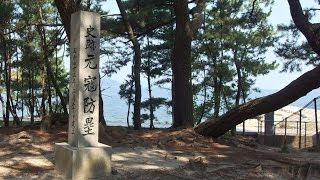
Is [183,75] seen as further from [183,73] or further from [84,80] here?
[84,80]

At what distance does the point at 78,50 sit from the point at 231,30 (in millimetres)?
18028

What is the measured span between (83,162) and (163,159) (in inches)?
72.9

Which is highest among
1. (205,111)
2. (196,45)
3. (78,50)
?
(196,45)

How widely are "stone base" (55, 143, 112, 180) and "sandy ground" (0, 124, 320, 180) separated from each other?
0.16 m

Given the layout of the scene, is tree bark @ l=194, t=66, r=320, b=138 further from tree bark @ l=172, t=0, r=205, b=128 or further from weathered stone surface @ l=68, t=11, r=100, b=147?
weathered stone surface @ l=68, t=11, r=100, b=147

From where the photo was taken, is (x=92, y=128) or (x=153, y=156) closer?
(x=92, y=128)

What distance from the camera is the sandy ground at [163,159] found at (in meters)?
6.29

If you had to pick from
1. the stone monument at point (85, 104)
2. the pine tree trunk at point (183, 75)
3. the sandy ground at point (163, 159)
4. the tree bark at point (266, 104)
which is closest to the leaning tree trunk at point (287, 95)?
the tree bark at point (266, 104)

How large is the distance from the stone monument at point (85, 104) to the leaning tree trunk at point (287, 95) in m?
3.70

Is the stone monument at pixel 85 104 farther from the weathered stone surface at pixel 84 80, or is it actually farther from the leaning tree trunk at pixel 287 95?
the leaning tree trunk at pixel 287 95

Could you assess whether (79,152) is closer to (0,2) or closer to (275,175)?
(275,175)

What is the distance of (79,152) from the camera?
5840 mm

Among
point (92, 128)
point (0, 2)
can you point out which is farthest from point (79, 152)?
point (0, 2)

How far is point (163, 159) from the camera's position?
730cm
